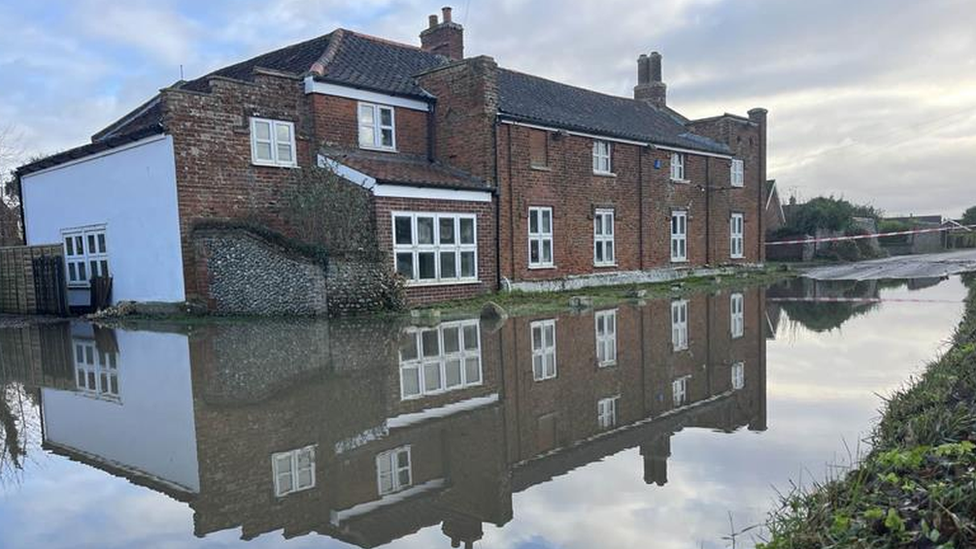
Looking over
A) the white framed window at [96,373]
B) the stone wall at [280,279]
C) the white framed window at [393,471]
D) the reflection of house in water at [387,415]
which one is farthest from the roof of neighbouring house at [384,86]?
the white framed window at [393,471]

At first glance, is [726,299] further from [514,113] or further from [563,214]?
[514,113]

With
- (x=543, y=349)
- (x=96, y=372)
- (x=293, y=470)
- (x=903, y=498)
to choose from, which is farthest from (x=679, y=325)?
(x=96, y=372)

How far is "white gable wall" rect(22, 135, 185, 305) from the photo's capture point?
572 inches

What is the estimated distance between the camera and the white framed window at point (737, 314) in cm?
1073

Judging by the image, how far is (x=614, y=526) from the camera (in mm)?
3529

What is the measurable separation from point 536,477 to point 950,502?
7.83 feet

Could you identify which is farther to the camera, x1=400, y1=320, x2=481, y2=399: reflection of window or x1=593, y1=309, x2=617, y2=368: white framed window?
x1=593, y1=309, x2=617, y2=368: white framed window

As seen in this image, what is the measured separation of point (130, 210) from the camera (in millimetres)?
15602

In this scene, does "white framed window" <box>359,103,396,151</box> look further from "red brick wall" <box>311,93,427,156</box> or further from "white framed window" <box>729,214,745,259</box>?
"white framed window" <box>729,214,745,259</box>

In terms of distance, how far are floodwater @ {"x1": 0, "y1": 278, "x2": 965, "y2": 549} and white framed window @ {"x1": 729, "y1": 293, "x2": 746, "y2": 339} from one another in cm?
15

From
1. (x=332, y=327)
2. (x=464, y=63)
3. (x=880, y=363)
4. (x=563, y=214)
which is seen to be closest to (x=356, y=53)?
(x=464, y=63)

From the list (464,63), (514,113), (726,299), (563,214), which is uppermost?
(464,63)

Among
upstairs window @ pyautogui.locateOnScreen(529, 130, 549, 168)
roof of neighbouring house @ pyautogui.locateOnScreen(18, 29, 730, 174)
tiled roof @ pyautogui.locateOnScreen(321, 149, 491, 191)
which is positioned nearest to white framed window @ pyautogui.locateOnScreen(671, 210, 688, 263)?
roof of neighbouring house @ pyautogui.locateOnScreen(18, 29, 730, 174)

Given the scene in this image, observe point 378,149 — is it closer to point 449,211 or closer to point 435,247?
point 449,211
